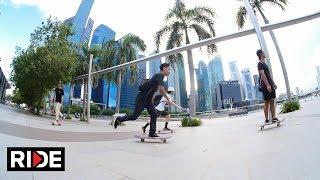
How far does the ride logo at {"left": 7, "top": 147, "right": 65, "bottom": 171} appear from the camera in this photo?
2.78 m

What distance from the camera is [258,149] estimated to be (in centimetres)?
348

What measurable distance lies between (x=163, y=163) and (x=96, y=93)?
45.1m

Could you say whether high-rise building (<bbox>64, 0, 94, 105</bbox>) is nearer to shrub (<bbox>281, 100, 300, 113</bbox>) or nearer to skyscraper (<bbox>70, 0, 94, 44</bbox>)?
skyscraper (<bbox>70, 0, 94, 44</bbox>)

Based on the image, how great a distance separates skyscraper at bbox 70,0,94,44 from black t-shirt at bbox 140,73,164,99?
18686 mm

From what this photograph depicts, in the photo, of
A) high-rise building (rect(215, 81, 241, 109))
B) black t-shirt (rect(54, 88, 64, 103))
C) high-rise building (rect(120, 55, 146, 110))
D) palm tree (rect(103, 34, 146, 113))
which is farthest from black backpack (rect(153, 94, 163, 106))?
high-rise building (rect(215, 81, 241, 109))

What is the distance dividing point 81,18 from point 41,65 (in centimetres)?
961

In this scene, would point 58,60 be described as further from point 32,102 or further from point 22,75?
point 32,102

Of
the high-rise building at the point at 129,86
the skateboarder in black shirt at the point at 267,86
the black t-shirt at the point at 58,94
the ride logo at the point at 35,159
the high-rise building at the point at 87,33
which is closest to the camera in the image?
the ride logo at the point at 35,159

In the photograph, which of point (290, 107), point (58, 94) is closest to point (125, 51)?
point (58, 94)

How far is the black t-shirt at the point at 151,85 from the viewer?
224 inches

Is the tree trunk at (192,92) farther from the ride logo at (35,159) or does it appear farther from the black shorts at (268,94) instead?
the ride logo at (35,159)

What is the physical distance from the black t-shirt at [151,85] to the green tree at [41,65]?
16.8 m

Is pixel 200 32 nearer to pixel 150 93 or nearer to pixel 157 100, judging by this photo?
pixel 157 100

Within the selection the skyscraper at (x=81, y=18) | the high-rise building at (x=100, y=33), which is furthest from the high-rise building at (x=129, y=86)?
the high-rise building at (x=100, y=33)
